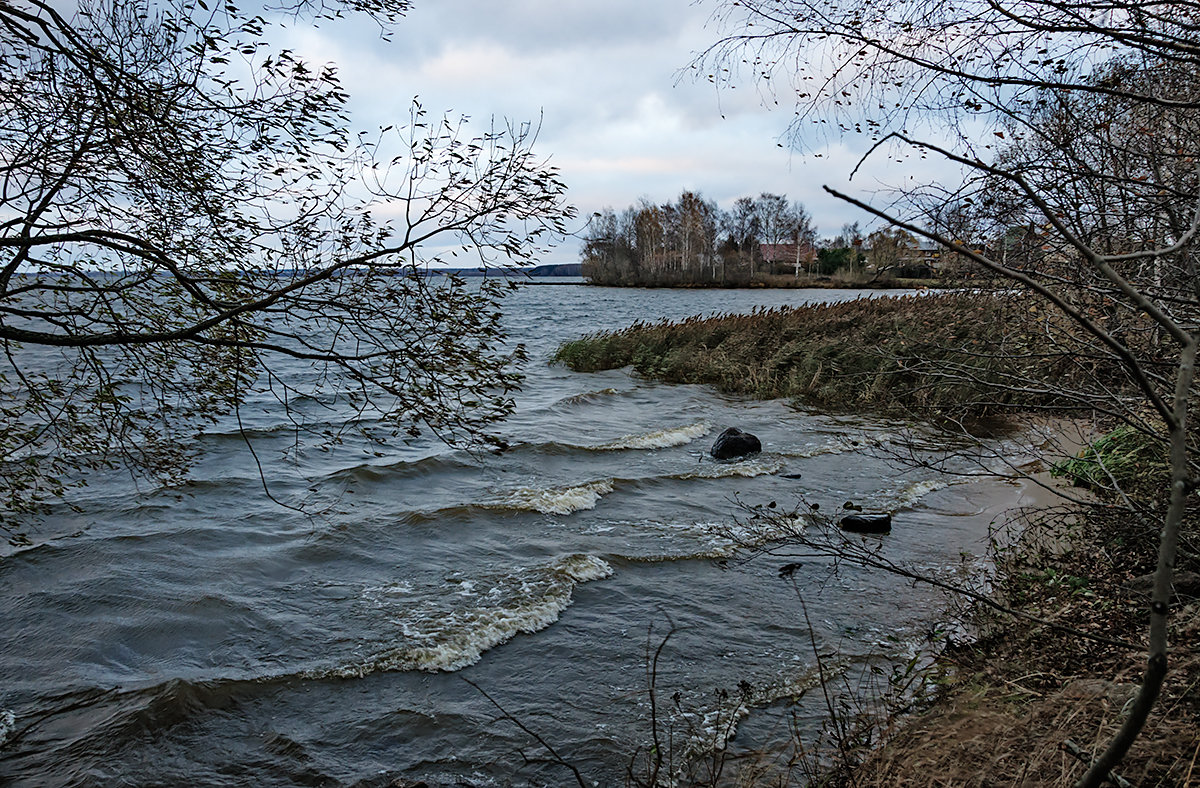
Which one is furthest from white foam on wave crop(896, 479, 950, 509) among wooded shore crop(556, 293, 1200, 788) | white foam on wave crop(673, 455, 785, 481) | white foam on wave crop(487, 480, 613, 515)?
white foam on wave crop(487, 480, 613, 515)

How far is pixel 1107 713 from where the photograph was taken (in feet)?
10.6

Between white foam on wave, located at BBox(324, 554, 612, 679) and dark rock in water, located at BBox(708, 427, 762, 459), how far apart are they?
209 inches

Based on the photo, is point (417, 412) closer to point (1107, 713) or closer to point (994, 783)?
point (994, 783)

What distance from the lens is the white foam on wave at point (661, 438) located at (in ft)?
45.7

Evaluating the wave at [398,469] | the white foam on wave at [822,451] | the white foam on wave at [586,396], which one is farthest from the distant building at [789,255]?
the wave at [398,469]

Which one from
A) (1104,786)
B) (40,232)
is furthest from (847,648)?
(40,232)

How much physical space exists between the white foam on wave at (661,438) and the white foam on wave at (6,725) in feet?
30.9

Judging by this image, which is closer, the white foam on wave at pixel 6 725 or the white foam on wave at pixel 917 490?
the white foam on wave at pixel 6 725

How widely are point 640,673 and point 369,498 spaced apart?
6.13 metres

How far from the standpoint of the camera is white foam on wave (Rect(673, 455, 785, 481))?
1188 centimetres

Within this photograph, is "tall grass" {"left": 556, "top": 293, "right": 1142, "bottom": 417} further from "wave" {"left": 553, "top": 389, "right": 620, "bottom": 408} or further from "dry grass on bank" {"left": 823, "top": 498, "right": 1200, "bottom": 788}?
"dry grass on bank" {"left": 823, "top": 498, "right": 1200, "bottom": 788}

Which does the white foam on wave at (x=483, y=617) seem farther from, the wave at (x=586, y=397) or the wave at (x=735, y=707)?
the wave at (x=586, y=397)

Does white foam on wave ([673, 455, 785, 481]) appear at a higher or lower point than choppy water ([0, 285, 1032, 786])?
higher

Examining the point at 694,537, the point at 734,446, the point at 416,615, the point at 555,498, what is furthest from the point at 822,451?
the point at 416,615
